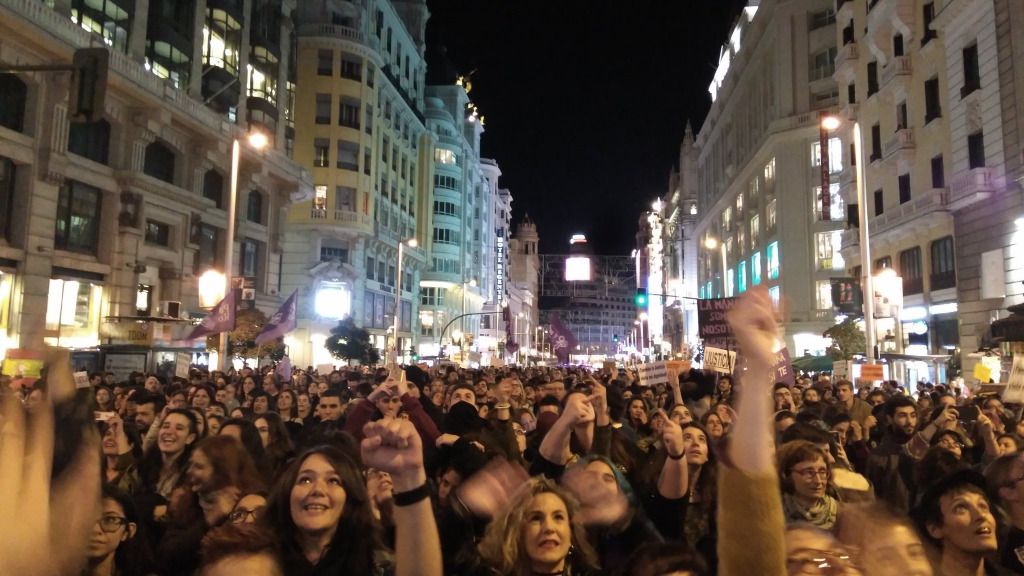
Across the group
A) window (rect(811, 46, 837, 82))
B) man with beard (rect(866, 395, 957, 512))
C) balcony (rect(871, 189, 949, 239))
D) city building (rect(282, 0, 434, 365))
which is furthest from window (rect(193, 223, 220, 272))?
window (rect(811, 46, 837, 82))

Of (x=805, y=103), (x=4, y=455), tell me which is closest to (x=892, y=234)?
(x=805, y=103)

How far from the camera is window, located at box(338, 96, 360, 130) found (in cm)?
5175

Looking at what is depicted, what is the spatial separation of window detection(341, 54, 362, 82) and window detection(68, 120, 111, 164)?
978 inches

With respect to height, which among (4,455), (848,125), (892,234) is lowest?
(4,455)

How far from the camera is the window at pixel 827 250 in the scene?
48.7m

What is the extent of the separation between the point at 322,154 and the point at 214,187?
16.5 metres

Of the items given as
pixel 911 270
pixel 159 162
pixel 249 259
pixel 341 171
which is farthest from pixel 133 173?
pixel 911 270

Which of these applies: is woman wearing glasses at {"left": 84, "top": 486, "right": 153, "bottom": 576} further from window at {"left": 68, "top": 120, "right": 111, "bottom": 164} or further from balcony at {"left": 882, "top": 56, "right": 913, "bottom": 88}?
balcony at {"left": 882, "top": 56, "right": 913, "bottom": 88}

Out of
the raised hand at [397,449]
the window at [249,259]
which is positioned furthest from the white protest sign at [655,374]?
the window at [249,259]

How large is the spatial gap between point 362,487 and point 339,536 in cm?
24

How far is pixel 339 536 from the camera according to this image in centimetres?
344

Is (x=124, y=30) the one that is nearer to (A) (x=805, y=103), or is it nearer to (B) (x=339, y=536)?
(B) (x=339, y=536)

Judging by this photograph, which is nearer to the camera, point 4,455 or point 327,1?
point 4,455

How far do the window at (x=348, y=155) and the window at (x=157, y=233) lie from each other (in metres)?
21.2
